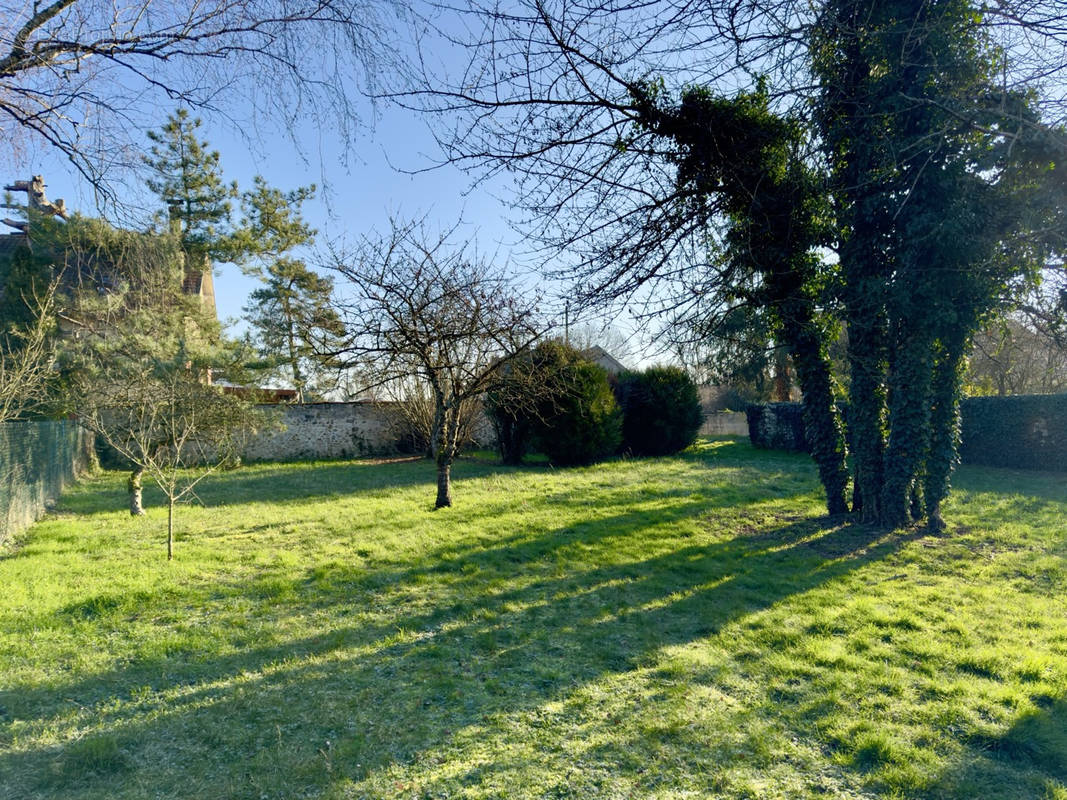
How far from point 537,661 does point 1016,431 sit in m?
13.7

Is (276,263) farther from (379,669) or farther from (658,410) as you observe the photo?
(379,669)

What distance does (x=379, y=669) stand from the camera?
3717 mm

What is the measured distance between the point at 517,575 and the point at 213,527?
16.5ft

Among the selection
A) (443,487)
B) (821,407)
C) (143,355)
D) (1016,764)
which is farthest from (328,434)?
(1016,764)

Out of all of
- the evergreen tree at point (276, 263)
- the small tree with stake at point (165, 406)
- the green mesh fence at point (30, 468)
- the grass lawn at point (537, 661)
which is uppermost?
the evergreen tree at point (276, 263)

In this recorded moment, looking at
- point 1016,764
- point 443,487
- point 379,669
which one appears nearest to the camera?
point 1016,764

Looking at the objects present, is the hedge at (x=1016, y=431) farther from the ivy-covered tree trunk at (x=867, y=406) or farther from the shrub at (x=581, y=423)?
the ivy-covered tree trunk at (x=867, y=406)

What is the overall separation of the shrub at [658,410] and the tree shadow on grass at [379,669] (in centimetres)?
951

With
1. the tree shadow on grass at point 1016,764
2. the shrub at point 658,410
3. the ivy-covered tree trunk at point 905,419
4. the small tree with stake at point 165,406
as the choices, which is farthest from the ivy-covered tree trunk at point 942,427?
the small tree with stake at point 165,406

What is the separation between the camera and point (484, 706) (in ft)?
10.6

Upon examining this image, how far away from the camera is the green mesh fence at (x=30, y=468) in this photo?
7.04 meters

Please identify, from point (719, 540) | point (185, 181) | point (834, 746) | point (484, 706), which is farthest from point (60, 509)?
point (834, 746)

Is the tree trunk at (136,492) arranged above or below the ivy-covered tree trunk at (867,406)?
below

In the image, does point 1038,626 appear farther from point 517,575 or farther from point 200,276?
point 200,276
